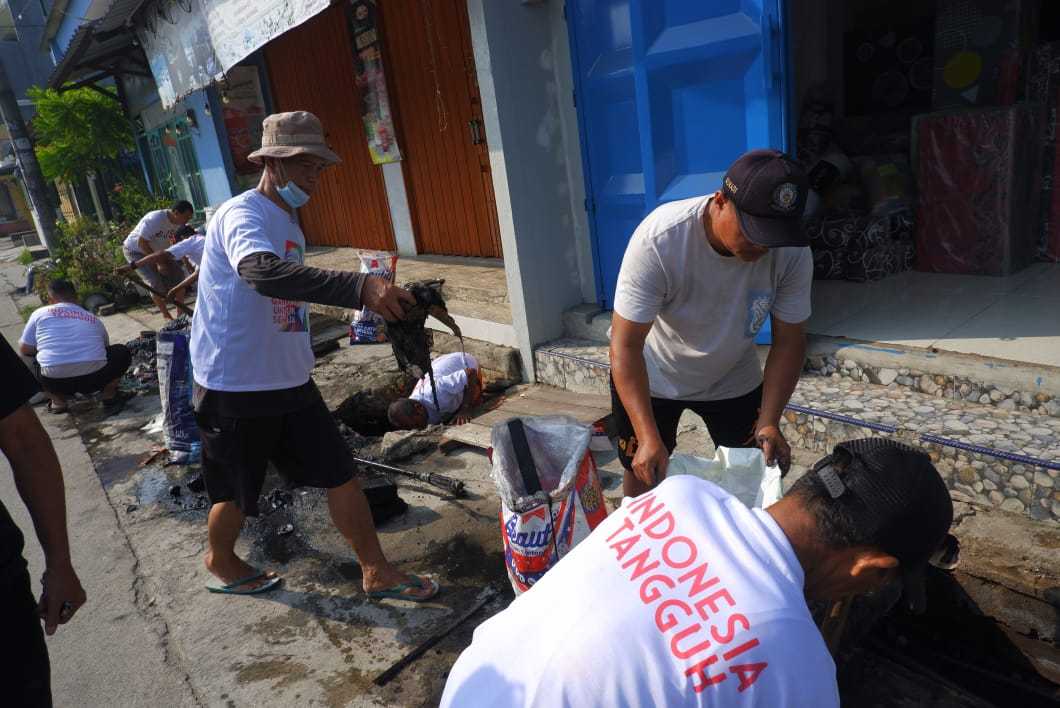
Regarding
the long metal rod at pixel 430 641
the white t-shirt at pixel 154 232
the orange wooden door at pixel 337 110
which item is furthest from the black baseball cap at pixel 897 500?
the white t-shirt at pixel 154 232

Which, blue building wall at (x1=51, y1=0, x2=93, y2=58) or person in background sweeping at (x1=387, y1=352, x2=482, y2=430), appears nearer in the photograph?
person in background sweeping at (x1=387, y1=352, x2=482, y2=430)

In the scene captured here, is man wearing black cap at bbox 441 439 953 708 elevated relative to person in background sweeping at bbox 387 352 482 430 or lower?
elevated

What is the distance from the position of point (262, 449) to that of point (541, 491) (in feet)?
4.09

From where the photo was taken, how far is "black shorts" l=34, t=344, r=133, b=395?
6.43m

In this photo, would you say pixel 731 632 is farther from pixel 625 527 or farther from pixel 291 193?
pixel 291 193

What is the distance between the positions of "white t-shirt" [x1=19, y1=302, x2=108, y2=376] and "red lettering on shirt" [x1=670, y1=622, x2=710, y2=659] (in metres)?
6.71

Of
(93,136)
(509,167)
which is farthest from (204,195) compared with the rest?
(509,167)

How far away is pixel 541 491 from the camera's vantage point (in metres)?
2.55

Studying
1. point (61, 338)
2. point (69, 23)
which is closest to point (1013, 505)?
point (61, 338)

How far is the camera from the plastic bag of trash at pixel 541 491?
8.20 feet

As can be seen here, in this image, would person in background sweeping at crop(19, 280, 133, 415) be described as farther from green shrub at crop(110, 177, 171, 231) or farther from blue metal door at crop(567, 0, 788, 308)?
green shrub at crop(110, 177, 171, 231)

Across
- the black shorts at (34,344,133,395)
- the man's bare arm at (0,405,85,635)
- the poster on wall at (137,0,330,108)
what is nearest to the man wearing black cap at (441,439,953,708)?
Answer: the man's bare arm at (0,405,85,635)

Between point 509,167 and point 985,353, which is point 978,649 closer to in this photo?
point 985,353

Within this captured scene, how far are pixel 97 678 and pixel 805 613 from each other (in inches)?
119
